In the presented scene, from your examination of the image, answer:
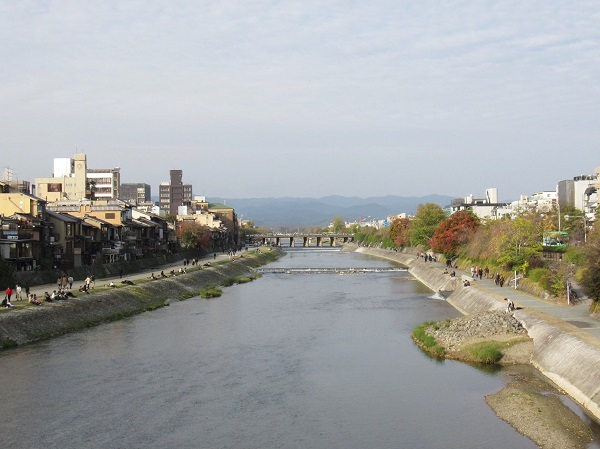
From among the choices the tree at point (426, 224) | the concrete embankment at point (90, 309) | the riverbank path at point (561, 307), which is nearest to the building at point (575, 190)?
the tree at point (426, 224)

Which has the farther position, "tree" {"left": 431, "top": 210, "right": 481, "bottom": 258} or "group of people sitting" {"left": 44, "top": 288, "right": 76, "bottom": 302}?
"tree" {"left": 431, "top": 210, "right": 481, "bottom": 258}

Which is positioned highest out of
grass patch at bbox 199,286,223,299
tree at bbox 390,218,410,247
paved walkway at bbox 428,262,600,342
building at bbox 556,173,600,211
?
building at bbox 556,173,600,211

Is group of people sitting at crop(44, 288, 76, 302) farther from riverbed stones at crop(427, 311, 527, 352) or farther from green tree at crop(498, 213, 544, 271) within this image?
green tree at crop(498, 213, 544, 271)

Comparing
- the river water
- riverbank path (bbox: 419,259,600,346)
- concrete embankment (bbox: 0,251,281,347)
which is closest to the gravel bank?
the river water

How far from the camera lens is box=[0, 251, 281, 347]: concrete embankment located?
37594 mm

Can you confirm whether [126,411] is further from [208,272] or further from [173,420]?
[208,272]

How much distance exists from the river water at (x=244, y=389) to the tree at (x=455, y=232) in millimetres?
40965

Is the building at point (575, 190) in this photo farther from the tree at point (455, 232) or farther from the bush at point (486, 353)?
the bush at point (486, 353)

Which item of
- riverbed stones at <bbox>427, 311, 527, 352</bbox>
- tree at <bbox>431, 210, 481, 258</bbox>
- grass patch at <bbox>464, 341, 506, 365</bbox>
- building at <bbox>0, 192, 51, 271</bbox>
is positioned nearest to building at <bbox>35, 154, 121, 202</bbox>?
building at <bbox>0, 192, 51, 271</bbox>

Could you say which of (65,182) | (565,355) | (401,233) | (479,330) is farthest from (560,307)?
(401,233)

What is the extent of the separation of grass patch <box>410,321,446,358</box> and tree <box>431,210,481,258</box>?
46629mm

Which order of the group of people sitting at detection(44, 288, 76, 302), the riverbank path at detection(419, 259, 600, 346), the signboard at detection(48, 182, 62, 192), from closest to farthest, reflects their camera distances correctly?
the riverbank path at detection(419, 259, 600, 346)
the group of people sitting at detection(44, 288, 76, 302)
the signboard at detection(48, 182, 62, 192)

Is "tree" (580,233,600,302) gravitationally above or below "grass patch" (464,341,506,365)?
above

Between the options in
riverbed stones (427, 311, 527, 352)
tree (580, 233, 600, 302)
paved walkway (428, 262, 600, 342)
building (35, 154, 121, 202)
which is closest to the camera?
paved walkway (428, 262, 600, 342)
